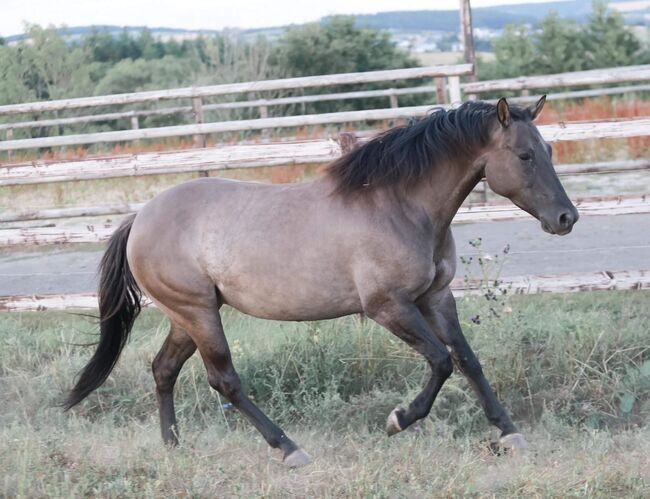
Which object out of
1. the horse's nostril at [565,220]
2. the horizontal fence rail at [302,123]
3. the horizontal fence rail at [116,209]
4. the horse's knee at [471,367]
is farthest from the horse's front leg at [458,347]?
the horizontal fence rail at [116,209]

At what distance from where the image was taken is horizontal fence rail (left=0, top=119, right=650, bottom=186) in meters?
6.78

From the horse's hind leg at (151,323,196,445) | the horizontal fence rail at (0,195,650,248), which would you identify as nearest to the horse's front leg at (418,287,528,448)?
the horse's hind leg at (151,323,196,445)

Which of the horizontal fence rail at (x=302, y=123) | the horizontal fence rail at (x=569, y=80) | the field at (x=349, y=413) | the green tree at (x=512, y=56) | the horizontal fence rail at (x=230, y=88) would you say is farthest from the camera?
the green tree at (x=512, y=56)

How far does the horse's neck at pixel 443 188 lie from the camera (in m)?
4.87

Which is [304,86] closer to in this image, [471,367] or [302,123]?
[302,123]

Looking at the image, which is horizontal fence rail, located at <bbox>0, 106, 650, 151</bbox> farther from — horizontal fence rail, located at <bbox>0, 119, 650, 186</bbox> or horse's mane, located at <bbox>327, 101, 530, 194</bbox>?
horse's mane, located at <bbox>327, 101, 530, 194</bbox>

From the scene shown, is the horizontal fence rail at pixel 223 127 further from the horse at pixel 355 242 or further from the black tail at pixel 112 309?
the horse at pixel 355 242

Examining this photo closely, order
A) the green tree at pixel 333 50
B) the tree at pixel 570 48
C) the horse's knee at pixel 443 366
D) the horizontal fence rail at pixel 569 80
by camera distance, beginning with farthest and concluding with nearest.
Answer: the tree at pixel 570 48 < the green tree at pixel 333 50 < the horizontal fence rail at pixel 569 80 < the horse's knee at pixel 443 366

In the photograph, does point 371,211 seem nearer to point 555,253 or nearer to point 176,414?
point 176,414

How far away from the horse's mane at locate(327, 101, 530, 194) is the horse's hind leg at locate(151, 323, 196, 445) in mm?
1253

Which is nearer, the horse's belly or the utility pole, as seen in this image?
the horse's belly

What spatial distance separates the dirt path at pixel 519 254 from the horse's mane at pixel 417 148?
3.13 metres


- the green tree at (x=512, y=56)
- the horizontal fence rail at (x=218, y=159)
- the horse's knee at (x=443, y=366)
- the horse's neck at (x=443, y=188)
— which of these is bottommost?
the green tree at (x=512, y=56)

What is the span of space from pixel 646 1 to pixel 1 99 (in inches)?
3877
